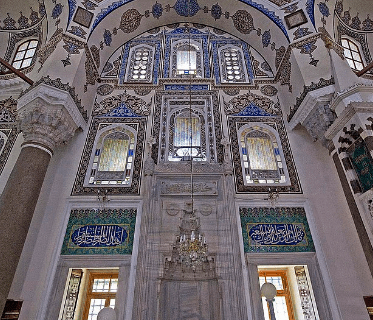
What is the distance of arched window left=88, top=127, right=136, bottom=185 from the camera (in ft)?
17.5

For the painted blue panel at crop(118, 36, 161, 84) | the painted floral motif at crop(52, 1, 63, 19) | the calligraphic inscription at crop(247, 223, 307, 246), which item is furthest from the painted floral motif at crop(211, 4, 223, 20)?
the calligraphic inscription at crop(247, 223, 307, 246)

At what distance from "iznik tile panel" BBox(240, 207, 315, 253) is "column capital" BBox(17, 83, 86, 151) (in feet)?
10.2

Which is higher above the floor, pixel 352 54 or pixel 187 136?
pixel 352 54

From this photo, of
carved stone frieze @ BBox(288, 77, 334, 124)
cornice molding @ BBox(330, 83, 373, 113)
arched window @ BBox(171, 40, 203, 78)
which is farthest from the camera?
arched window @ BBox(171, 40, 203, 78)

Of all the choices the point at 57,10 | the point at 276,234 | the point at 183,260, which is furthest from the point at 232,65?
the point at 183,260

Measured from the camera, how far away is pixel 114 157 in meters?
5.67

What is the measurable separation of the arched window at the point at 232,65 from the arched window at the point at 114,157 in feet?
7.93

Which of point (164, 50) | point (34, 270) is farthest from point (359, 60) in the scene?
point (34, 270)

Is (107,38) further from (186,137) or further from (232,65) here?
(186,137)

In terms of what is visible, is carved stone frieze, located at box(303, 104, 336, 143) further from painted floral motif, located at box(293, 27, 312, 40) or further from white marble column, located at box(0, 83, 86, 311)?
white marble column, located at box(0, 83, 86, 311)

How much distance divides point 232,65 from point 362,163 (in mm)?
3857

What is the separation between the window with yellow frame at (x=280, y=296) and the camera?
14.8 feet

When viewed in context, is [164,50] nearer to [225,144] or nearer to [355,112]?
[225,144]

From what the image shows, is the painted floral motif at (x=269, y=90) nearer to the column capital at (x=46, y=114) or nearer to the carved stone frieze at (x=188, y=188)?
the carved stone frieze at (x=188, y=188)
